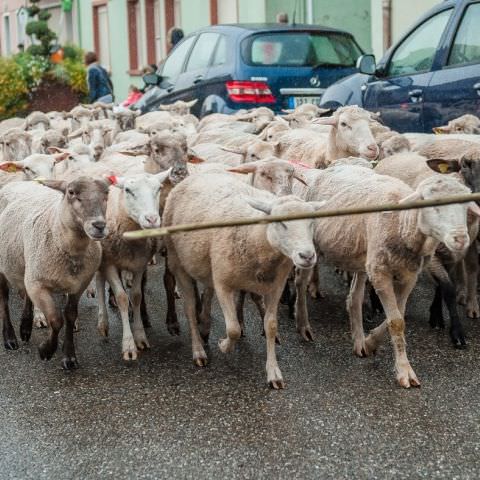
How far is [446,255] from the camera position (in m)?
6.98

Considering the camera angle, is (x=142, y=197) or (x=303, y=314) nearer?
(x=142, y=197)

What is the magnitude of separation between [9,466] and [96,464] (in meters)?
0.43

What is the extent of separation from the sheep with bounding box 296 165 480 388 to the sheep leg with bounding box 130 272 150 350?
109 cm

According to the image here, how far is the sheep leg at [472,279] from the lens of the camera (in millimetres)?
7520

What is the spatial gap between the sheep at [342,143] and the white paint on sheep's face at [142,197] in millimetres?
2277

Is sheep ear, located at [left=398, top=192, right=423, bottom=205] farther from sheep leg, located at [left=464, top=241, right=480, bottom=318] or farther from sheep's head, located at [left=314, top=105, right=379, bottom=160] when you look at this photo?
sheep's head, located at [left=314, top=105, right=379, bottom=160]

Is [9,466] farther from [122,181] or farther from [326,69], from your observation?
[326,69]

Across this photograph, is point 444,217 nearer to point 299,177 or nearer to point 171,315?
point 299,177

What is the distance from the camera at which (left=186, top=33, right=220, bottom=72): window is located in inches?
539

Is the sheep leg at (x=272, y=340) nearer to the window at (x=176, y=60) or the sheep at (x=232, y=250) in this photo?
the sheep at (x=232, y=250)

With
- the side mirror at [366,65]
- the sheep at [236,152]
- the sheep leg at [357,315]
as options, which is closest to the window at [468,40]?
the side mirror at [366,65]

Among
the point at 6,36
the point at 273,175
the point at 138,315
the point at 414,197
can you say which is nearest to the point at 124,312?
the point at 138,315

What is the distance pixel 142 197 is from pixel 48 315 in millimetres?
982

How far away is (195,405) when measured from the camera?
5812mm
